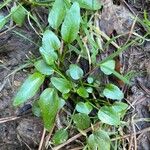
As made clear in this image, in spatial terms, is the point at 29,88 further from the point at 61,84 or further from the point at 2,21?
the point at 2,21

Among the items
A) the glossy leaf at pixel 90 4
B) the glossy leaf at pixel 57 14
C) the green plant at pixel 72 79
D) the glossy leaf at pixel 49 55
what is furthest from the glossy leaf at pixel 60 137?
the glossy leaf at pixel 90 4

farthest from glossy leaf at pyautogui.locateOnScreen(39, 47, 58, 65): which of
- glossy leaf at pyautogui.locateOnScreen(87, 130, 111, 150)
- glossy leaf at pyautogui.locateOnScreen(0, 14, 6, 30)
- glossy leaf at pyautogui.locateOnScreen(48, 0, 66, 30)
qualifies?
glossy leaf at pyautogui.locateOnScreen(87, 130, 111, 150)

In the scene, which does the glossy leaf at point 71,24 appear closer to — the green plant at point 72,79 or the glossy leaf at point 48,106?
the green plant at point 72,79

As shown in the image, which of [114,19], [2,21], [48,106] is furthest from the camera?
[114,19]

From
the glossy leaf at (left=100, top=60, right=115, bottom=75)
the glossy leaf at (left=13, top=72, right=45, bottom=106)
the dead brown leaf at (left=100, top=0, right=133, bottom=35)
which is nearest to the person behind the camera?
the glossy leaf at (left=13, top=72, right=45, bottom=106)

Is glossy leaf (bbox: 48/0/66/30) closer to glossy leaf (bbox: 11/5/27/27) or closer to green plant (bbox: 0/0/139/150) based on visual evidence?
green plant (bbox: 0/0/139/150)

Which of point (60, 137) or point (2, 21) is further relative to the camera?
point (2, 21)

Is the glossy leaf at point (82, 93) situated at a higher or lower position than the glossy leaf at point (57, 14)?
lower

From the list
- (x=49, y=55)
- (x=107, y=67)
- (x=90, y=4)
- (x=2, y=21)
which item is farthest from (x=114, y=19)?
(x=2, y=21)
